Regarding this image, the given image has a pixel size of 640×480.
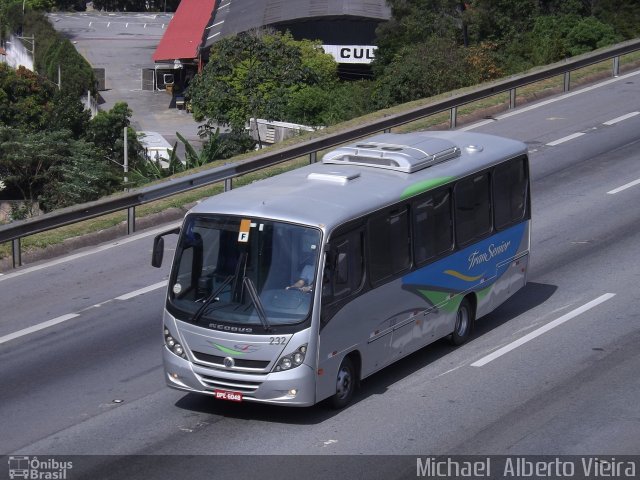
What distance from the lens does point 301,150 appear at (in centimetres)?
2130

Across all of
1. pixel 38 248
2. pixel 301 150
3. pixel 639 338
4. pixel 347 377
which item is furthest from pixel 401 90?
pixel 347 377

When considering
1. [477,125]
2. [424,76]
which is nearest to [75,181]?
[477,125]

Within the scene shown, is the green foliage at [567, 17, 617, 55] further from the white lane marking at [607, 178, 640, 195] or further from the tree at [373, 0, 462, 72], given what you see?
the white lane marking at [607, 178, 640, 195]

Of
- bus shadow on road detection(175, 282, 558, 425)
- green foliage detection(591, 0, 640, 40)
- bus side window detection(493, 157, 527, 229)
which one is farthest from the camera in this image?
green foliage detection(591, 0, 640, 40)

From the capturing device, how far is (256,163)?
2030cm

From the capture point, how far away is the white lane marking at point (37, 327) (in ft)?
44.8

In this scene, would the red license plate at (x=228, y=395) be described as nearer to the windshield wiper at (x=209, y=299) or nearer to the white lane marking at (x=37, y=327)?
the windshield wiper at (x=209, y=299)

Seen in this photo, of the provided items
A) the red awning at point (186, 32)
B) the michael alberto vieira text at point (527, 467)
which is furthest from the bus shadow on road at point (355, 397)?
the red awning at point (186, 32)

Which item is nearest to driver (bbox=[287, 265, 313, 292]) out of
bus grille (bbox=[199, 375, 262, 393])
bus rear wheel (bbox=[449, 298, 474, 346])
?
bus grille (bbox=[199, 375, 262, 393])

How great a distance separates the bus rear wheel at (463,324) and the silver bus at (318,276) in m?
0.06

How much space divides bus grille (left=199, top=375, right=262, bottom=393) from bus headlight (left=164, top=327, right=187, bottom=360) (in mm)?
342

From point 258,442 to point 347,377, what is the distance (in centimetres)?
141

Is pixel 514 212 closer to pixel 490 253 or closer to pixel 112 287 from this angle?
pixel 490 253

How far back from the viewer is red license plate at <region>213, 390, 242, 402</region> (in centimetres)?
1060
